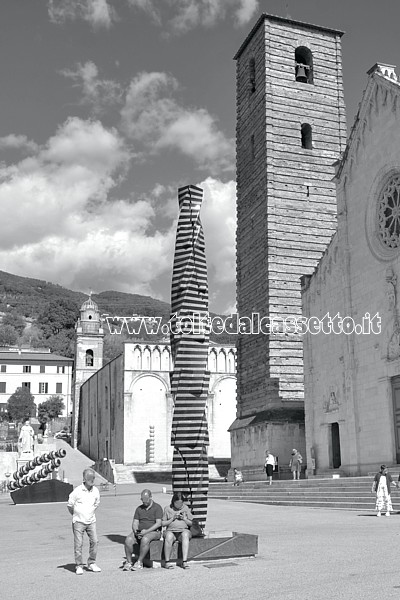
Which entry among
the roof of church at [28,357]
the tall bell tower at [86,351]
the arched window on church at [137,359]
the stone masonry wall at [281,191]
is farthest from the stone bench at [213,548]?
the roof of church at [28,357]

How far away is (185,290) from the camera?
36.8 ft

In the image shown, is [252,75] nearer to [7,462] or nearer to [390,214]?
[390,214]

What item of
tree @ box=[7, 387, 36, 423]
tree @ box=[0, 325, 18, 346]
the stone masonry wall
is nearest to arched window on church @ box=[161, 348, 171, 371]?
the stone masonry wall

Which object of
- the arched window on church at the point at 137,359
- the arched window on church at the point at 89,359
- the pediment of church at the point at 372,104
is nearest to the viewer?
the pediment of church at the point at 372,104

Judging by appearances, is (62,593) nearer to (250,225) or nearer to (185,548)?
(185,548)

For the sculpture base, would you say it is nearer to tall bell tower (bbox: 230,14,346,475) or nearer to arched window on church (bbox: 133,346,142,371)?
tall bell tower (bbox: 230,14,346,475)

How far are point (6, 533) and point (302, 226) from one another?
22459 mm

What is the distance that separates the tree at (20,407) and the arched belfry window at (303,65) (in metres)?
63.4

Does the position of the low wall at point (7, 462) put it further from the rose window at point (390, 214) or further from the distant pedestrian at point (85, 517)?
the distant pedestrian at point (85, 517)

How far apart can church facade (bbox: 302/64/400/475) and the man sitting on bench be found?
15.0 metres

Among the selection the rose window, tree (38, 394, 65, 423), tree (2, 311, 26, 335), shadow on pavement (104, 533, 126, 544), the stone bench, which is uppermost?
tree (2, 311, 26, 335)

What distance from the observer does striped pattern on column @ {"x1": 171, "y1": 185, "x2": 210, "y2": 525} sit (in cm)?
1077

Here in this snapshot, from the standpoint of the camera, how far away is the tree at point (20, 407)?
88.8 meters

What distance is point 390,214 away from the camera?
24.7 metres
